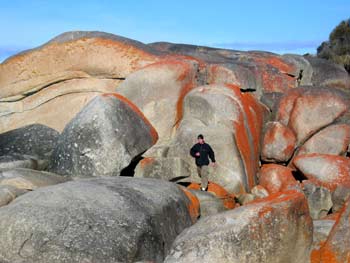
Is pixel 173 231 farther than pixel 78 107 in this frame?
No

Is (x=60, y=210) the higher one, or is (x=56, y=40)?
(x=56, y=40)

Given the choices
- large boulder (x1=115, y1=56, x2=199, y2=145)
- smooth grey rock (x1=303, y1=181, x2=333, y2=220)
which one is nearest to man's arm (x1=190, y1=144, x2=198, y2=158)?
large boulder (x1=115, y1=56, x2=199, y2=145)

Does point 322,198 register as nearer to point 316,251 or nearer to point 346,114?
point 346,114

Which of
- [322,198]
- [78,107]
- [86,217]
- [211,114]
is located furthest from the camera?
[78,107]

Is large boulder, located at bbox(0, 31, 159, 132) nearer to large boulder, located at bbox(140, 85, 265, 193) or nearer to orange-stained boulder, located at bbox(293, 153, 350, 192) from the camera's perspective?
large boulder, located at bbox(140, 85, 265, 193)

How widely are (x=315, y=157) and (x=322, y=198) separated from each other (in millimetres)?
1748

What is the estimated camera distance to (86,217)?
444 inches

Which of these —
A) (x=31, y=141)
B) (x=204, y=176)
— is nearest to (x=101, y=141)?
(x=204, y=176)

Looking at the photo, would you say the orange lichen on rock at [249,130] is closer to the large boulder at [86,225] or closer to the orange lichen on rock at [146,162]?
the orange lichen on rock at [146,162]

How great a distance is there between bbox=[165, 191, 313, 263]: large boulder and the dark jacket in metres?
8.74

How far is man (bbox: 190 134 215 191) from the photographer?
742 inches

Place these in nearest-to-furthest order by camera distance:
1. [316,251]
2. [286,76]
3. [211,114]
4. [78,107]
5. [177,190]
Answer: [316,251] → [177,190] → [211,114] → [78,107] → [286,76]

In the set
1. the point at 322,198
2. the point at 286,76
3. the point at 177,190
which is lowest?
the point at 322,198

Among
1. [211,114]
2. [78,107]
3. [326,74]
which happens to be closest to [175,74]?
[211,114]
